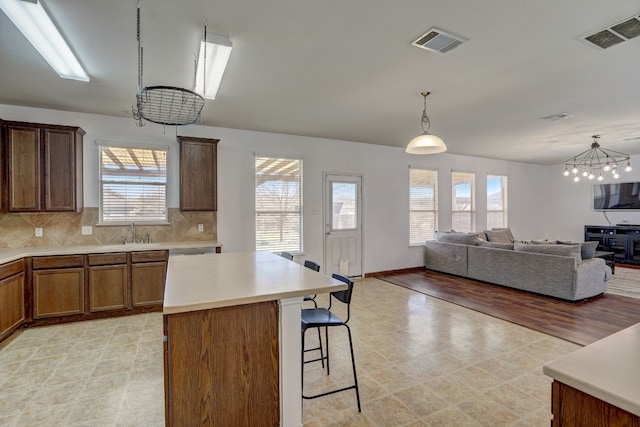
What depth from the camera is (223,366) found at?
5.86 ft

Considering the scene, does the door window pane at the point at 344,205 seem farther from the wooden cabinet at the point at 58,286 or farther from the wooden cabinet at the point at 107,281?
the wooden cabinet at the point at 58,286

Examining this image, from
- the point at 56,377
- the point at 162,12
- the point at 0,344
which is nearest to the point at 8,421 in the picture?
the point at 56,377

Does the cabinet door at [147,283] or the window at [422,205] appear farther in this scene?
the window at [422,205]

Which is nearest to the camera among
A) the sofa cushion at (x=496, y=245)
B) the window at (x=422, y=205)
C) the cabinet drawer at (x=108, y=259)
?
the cabinet drawer at (x=108, y=259)

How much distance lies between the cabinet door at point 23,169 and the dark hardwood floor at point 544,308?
561cm

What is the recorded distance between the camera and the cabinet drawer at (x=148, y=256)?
410cm

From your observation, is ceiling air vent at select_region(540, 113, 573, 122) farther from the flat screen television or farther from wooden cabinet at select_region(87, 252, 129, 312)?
wooden cabinet at select_region(87, 252, 129, 312)

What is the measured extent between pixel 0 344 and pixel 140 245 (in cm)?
163

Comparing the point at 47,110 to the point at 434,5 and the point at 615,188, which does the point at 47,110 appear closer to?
the point at 434,5

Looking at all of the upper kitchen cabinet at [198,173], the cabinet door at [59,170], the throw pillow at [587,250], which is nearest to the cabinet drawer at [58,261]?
the cabinet door at [59,170]

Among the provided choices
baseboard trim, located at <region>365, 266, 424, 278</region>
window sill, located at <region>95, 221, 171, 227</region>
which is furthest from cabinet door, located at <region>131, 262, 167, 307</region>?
baseboard trim, located at <region>365, 266, 424, 278</region>

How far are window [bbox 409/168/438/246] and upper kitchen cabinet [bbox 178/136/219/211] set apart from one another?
429cm

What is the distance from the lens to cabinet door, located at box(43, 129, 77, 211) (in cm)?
397

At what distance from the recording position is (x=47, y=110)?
4.22 meters
